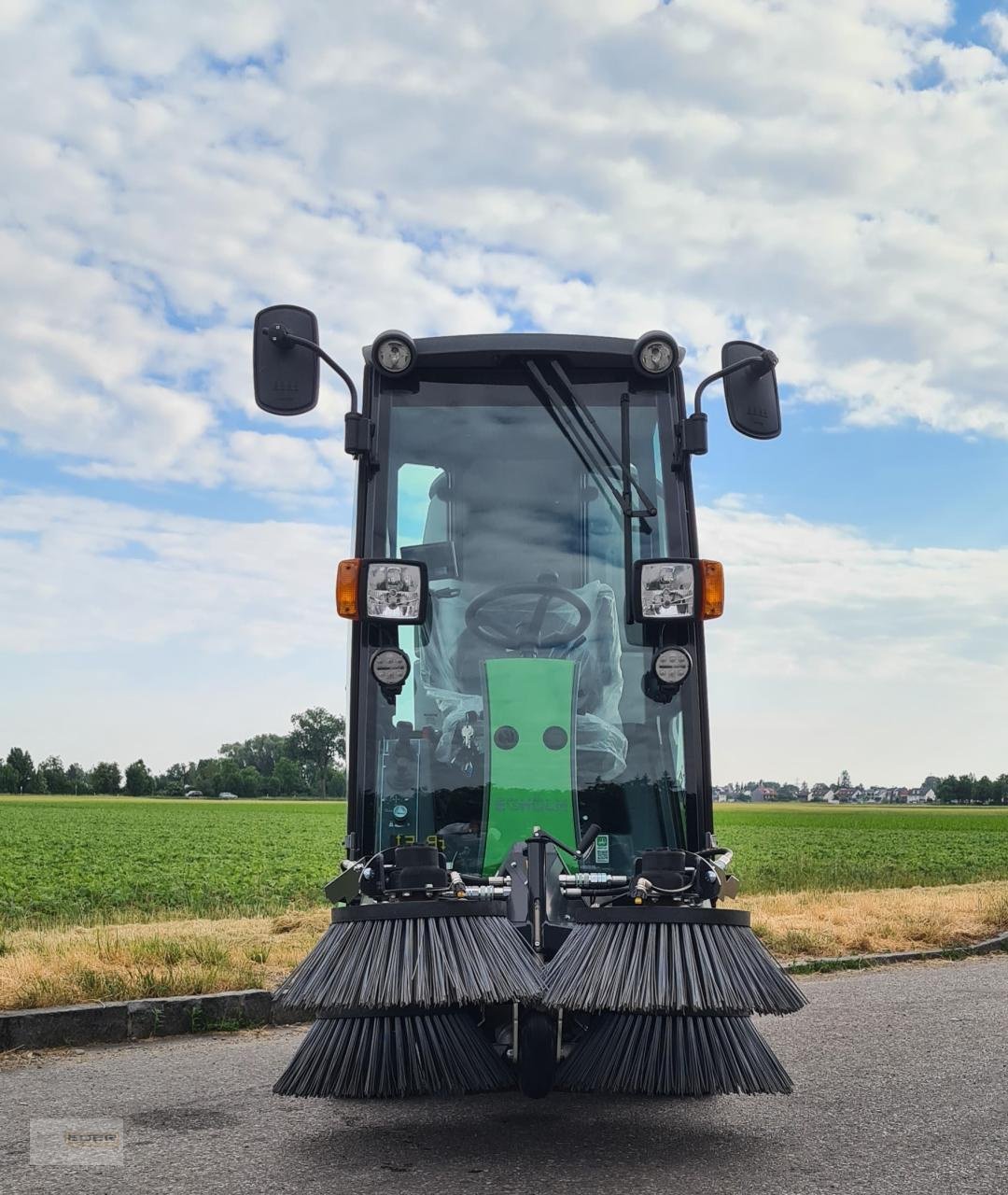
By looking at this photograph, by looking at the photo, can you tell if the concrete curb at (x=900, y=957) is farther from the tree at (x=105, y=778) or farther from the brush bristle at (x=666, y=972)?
the tree at (x=105, y=778)

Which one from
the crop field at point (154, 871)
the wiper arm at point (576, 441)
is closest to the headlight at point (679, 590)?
the wiper arm at point (576, 441)

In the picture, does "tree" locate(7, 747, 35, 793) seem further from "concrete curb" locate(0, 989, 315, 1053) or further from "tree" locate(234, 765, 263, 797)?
"concrete curb" locate(0, 989, 315, 1053)

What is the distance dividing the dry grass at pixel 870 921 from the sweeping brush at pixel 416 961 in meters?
6.31

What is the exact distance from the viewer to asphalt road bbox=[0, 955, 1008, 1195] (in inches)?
148

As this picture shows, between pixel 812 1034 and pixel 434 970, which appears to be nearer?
pixel 434 970

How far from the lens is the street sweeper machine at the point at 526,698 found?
3990 millimetres

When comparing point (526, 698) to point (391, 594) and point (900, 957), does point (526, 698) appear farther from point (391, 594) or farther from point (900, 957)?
point (900, 957)

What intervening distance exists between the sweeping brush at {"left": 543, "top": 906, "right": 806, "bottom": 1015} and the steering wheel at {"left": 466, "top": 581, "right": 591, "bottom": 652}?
1.20 m

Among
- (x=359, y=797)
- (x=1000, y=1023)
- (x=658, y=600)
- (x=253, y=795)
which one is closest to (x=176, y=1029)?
(x=359, y=797)

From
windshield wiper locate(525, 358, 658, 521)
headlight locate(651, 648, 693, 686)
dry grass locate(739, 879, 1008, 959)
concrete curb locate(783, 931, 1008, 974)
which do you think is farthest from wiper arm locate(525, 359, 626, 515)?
dry grass locate(739, 879, 1008, 959)

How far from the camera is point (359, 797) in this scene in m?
4.63

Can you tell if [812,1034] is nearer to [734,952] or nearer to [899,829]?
[734,952]

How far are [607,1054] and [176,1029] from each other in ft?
11.0

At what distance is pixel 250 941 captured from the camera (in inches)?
353
